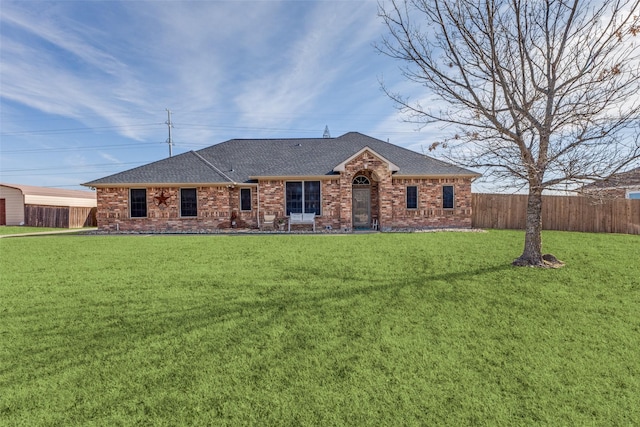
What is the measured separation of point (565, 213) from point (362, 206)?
10.3 m

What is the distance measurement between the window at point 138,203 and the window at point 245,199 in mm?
5243

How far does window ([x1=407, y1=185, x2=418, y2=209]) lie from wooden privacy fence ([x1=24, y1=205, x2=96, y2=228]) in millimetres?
24194

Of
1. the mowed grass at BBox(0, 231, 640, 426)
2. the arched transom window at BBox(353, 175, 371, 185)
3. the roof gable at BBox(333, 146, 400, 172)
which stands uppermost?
the roof gable at BBox(333, 146, 400, 172)

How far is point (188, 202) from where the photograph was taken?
17.2 metres

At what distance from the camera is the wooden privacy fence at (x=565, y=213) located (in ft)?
48.1

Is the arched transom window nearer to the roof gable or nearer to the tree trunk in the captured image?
the roof gable

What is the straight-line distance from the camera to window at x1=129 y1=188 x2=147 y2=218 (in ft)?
56.6

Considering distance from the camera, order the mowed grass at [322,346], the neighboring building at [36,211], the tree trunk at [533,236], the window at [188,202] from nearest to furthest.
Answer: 1. the mowed grass at [322,346]
2. the tree trunk at [533,236]
3. the window at [188,202]
4. the neighboring building at [36,211]

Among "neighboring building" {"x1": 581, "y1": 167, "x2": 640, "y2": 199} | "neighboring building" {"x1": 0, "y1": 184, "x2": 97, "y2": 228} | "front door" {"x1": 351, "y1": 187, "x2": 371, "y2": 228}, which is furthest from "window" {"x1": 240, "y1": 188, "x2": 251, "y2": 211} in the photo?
"neighboring building" {"x1": 0, "y1": 184, "x2": 97, "y2": 228}

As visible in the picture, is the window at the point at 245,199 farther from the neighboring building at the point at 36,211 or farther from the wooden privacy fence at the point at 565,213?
the neighboring building at the point at 36,211

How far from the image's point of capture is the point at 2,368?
327 centimetres

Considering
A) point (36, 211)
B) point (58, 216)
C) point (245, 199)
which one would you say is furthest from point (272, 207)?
point (36, 211)

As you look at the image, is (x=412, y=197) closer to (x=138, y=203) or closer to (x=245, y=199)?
(x=245, y=199)

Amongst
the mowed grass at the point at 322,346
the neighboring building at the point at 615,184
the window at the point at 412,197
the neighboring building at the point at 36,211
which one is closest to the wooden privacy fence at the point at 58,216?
the neighboring building at the point at 36,211
